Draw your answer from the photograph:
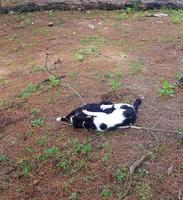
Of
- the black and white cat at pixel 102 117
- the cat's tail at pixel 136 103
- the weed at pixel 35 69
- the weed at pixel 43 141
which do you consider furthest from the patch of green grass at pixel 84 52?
the weed at pixel 43 141

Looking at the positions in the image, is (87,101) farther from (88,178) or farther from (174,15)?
(174,15)

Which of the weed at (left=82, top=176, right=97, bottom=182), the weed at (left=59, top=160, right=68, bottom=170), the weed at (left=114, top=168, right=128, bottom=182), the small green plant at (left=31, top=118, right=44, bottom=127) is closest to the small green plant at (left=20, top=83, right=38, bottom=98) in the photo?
the small green plant at (left=31, top=118, right=44, bottom=127)

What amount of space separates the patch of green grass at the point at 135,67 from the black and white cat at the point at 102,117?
1.41 meters

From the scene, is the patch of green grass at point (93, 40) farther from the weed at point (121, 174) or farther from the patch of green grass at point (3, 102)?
the weed at point (121, 174)

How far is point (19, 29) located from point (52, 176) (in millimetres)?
5421

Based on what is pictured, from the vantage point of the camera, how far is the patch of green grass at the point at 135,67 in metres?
6.17

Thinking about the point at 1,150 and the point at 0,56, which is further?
the point at 0,56

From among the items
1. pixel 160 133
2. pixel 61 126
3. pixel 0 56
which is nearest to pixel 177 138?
pixel 160 133

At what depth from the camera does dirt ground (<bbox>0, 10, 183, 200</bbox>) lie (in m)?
3.96

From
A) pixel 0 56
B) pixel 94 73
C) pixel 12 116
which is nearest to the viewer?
pixel 12 116

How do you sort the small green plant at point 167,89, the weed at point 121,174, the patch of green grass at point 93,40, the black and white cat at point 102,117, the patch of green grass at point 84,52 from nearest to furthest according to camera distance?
the weed at point 121,174, the black and white cat at point 102,117, the small green plant at point 167,89, the patch of green grass at point 84,52, the patch of green grass at point 93,40

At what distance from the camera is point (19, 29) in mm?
8906

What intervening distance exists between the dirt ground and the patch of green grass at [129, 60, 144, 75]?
2cm

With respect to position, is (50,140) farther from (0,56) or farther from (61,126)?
(0,56)
